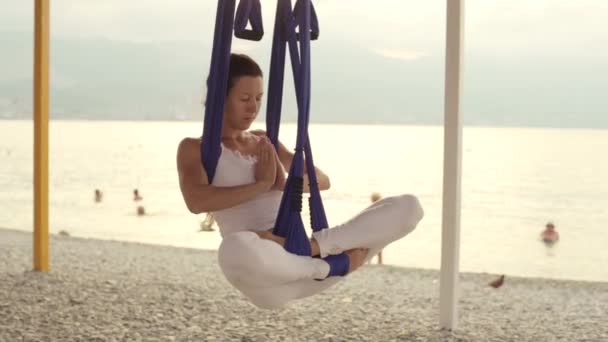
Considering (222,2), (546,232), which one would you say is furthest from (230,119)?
(546,232)

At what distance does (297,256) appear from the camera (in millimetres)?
2162

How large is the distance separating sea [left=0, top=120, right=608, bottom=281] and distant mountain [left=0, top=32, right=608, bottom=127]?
8.35 ft

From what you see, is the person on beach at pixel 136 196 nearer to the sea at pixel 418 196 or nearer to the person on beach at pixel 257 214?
the sea at pixel 418 196

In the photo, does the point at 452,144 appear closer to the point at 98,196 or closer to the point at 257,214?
the point at 257,214

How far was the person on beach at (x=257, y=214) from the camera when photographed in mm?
2148

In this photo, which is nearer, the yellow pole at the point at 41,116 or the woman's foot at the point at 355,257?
the woman's foot at the point at 355,257

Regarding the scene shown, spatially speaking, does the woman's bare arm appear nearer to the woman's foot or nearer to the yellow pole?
the woman's foot

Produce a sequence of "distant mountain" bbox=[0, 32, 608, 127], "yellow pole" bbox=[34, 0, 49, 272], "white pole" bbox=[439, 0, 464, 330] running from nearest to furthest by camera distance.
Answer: "white pole" bbox=[439, 0, 464, 330]
"yellow pole" bbox=[34, 0, 49, 272]
"distant mountain" bbox=[0, 32, 608, 127]

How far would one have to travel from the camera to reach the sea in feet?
43.0

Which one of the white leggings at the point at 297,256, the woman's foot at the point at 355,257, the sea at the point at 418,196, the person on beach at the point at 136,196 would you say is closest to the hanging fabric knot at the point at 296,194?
the white leggings at the point at 297,256

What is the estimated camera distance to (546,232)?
15008mm

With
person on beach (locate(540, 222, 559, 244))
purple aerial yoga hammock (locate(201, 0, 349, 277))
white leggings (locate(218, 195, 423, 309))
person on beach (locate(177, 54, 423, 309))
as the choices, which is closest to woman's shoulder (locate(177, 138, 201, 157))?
person on beach (locate(177, 54, 423, 309))

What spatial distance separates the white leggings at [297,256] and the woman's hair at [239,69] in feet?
1.74

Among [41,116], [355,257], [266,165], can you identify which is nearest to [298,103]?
[266,165]
